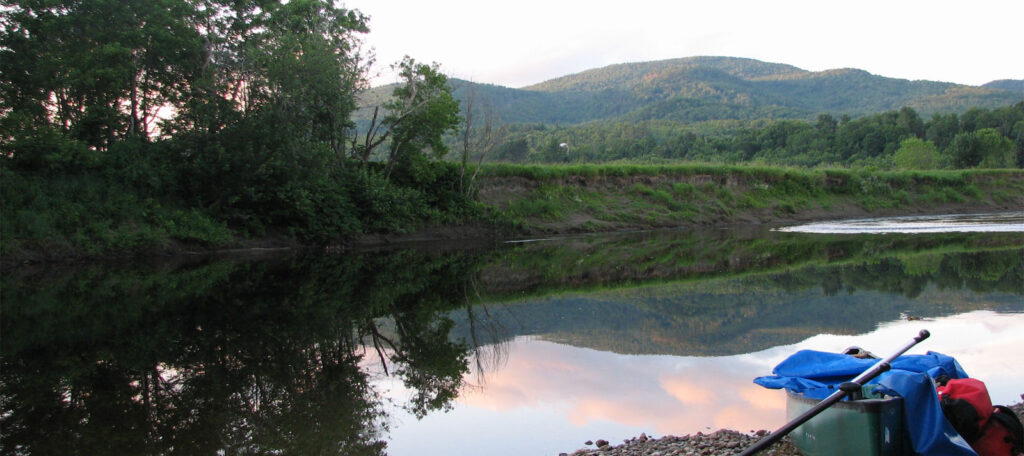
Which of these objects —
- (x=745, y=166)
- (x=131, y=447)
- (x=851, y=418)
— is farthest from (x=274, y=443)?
(x=745, y=166)

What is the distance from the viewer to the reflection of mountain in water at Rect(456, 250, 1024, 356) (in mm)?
8539

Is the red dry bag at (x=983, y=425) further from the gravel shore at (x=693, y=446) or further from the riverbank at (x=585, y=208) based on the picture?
the riverbank at (x=585, y=208)

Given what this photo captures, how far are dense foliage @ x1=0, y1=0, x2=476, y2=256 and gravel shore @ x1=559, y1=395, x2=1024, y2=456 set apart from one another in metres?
18.9

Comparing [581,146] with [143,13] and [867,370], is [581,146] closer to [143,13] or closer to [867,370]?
[143,13]

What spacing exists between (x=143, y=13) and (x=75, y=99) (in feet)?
12.0

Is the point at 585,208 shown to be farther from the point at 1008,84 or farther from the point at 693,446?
the point at 1008,84

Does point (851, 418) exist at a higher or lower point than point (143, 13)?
lower

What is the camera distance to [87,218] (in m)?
19.4

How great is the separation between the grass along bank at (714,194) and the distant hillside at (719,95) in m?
62.6

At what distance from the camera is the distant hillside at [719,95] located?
389 ft

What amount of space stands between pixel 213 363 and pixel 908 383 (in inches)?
263

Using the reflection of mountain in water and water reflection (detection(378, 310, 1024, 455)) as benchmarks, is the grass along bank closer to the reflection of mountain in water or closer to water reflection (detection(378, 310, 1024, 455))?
the reflection of mountain in water

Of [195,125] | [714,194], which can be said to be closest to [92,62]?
[195,125]

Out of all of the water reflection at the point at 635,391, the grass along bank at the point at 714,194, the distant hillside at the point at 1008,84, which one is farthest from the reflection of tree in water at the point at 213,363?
the distant hillside at the point at 1008,84
